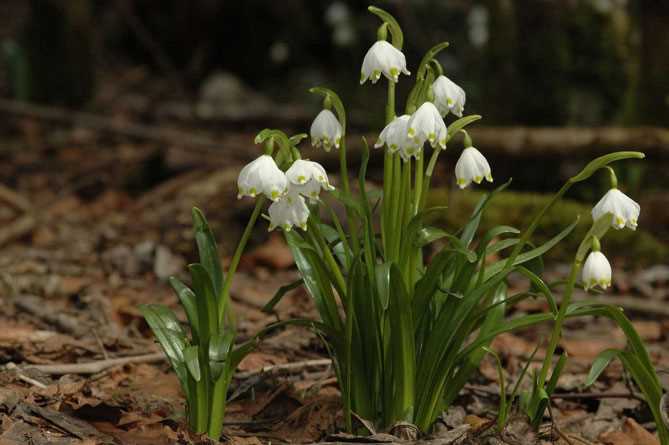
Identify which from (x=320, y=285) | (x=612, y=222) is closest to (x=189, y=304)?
(x=320, y=285)

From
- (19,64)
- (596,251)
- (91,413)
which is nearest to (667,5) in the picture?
(596,251)

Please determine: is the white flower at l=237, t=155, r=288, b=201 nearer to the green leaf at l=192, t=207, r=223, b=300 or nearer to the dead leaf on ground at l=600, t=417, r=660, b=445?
the green leaf at l=192, t=207, r=223, b=300

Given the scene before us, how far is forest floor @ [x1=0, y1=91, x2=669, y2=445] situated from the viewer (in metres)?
2.15

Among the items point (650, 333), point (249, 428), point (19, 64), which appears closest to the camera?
point (249, 428)

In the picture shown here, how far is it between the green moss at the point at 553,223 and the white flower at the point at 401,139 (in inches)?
99.6

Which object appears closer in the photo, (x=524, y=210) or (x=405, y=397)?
(x=405, y=397)

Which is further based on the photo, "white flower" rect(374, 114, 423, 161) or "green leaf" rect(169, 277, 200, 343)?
"green leaf" rect(169, 277, 200, 343)

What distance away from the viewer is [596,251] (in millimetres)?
1886

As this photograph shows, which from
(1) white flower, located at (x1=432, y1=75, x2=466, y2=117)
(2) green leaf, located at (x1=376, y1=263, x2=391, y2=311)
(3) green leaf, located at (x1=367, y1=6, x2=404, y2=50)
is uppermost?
(3) green leaf, located at (x1=367, y1=6, x2=404, y2=50)

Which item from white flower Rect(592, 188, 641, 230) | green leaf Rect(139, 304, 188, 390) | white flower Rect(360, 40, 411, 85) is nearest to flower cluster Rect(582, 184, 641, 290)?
white flower Rect(592, 188, 641, 230)

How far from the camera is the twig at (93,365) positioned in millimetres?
2471

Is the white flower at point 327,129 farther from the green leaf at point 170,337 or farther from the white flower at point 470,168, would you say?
the green leaf at point 170,337

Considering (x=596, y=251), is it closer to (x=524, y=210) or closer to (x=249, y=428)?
(x=249, y=428)

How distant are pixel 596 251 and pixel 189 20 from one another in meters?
7.19
